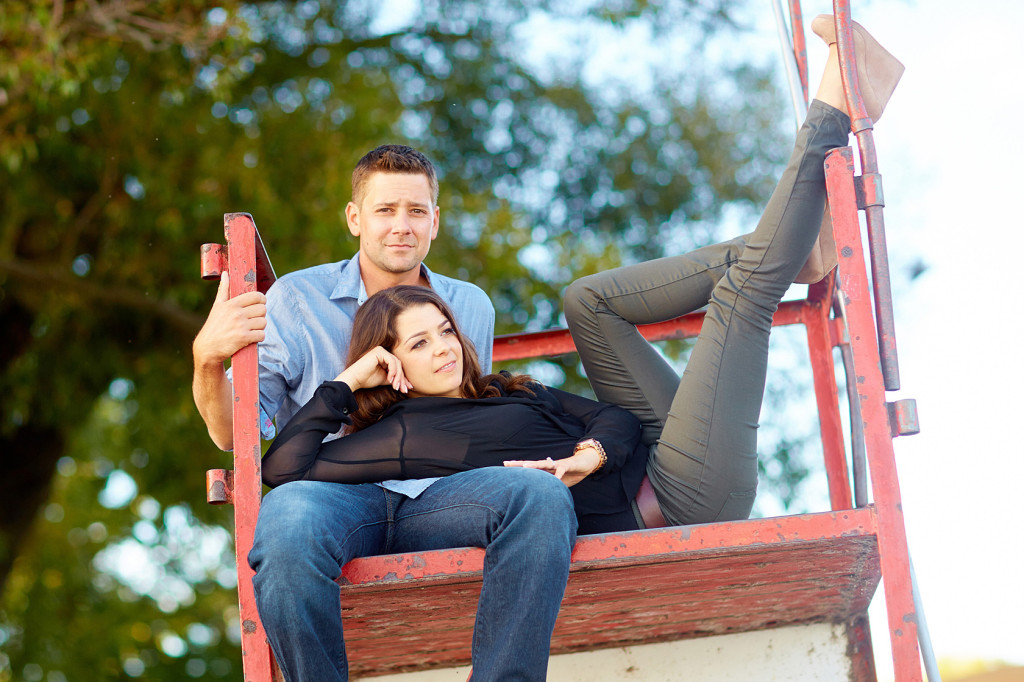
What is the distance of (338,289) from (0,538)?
6426 mm

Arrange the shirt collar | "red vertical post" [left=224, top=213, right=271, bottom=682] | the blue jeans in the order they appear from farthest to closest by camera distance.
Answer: the shirt collar < "red vertical post" [left=224, top=213, right=271, bottom=682] < the blue jeans

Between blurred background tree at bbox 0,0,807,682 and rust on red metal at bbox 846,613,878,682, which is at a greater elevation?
blurred background tree at bbox 0,0,807,682

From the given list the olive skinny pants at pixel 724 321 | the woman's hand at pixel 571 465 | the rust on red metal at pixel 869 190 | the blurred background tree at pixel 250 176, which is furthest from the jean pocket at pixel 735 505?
the blurred background tree at pixel 250 176

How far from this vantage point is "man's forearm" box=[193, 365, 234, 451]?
7.44ft

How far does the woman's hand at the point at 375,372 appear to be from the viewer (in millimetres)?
2250

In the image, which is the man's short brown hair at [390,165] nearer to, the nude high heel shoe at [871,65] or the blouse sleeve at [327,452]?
the blouse sleeve at [327,452]

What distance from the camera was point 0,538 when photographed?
7.91 metres

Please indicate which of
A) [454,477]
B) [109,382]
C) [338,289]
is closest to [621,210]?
[109,382]

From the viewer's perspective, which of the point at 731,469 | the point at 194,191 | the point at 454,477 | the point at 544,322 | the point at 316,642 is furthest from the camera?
the point at 544,322

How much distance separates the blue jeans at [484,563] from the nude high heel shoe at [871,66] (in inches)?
41.8

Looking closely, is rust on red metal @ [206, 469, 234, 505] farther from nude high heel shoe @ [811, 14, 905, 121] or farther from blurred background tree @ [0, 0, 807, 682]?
blurred background tree @ [0, 0, 807, 682]

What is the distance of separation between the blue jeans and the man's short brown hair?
1.08 m

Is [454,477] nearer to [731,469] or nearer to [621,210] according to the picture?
[731,469]

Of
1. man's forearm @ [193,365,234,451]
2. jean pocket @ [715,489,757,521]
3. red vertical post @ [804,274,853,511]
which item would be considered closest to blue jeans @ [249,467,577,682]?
man's forearm @ [193,365,234,451]
